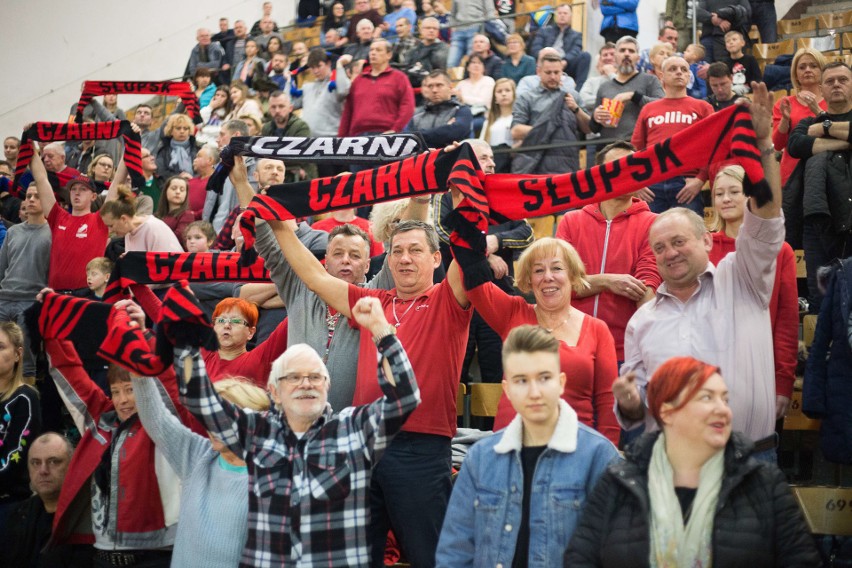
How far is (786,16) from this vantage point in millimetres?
12398

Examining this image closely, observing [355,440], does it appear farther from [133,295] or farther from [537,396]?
A: [133,295]

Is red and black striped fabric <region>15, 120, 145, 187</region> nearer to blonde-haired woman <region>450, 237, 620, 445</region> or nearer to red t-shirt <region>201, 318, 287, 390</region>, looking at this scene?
red t-shirt <region>201, 318, 287, 390</region>

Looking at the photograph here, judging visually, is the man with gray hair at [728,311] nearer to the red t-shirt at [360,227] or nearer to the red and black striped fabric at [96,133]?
the red t-shirt at [360,227]

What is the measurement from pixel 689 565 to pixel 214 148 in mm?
6831

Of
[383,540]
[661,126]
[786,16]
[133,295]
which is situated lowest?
[383,540]

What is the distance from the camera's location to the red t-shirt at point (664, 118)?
6527 mm

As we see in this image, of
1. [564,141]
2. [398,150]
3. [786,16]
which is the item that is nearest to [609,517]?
[398,150]

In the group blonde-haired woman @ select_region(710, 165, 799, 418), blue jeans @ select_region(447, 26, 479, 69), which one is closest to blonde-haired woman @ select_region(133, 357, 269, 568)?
blonde-haired woman @ select_region(710, 165, 799, 418)

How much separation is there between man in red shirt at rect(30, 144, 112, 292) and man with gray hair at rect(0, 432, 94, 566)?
2682mm

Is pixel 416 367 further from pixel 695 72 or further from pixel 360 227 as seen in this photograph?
pixel 695 72

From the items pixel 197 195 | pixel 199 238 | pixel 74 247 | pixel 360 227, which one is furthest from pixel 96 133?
pixel 360 227

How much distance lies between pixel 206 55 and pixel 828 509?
11.8 meters

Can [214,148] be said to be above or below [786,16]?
below

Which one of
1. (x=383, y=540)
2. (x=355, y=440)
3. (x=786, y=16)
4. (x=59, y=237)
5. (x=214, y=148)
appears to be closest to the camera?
(x=355, y=440)
